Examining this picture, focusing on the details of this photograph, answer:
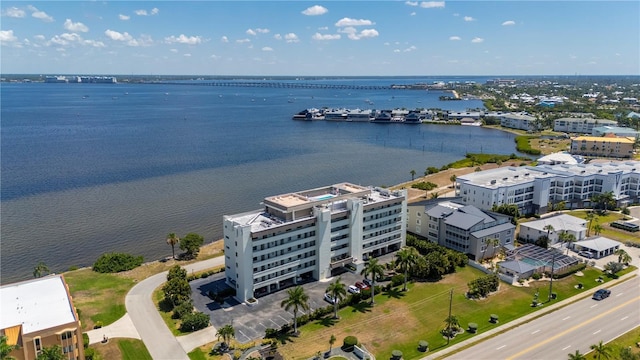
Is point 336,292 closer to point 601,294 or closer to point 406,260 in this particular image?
point 406,260

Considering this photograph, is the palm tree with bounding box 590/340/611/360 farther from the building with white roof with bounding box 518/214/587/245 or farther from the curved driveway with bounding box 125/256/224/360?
the curved driveway with bounding box 125/256/224/360

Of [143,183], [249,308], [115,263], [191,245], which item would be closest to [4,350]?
[249,308]

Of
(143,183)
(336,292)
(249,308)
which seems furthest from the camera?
(143,183)

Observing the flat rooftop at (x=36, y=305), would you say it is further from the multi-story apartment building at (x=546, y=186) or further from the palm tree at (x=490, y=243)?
the multi-story apartment building at (x=546, y=186)

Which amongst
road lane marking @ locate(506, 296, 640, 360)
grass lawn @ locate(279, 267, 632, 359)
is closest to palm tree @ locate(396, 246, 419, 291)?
grass lawn @ locate(279, 267, 632, 359)

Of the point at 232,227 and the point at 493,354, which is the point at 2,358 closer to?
the point at 232,227

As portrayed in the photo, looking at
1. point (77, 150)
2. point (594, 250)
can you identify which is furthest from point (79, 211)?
point (594, 250)
